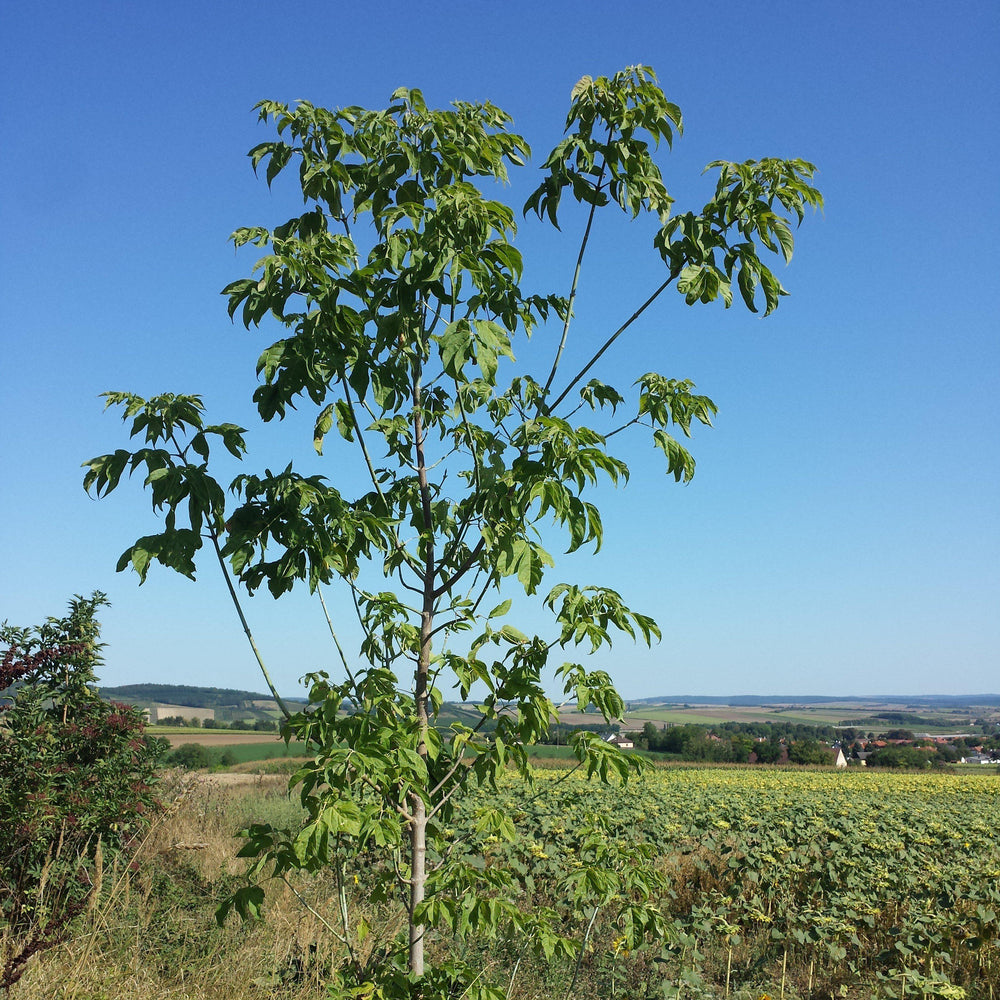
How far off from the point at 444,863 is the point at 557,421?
187 cm

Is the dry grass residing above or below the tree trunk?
below

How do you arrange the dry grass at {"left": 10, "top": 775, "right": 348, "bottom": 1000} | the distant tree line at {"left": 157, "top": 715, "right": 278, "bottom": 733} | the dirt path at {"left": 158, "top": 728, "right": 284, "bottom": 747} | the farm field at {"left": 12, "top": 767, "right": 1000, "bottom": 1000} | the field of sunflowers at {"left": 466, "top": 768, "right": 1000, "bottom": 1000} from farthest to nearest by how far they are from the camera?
the distant tree line at {"left": 157, "top": 715, "right": 278, "bottom": 733}, the dirt path at {"left": 158, "top": 728, "right": 284, "bottom": 747}, the field of sunflowers at {"left": 466, "top": 768, "right": 1000, "bottom": 1000}, the farm field at {"left": 12, "top": 767, "right": 1000, "bottom": 1000}, the dry grass at {"left": 10, "top": 775, "right": 348, "bottom": 1000}

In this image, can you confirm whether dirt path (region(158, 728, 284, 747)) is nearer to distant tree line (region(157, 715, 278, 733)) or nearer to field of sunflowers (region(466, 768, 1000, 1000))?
distant tree line (region(157, 715, 278, 733))

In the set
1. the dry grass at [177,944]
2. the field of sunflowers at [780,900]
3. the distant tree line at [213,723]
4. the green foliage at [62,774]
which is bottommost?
the distant tree line at [213,723]

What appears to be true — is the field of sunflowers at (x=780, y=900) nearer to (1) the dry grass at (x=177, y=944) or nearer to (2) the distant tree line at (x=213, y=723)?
(1) the dry grass at (x=177, y=944)

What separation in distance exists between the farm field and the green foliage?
495 millimetres

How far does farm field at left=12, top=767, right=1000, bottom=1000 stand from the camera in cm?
459

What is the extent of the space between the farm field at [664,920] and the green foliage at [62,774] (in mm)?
495

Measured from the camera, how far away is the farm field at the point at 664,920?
4590 millimetres

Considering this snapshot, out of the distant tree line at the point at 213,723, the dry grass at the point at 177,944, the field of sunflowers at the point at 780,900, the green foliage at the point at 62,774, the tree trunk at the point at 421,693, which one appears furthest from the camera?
the distant tree line at the point at 213,723

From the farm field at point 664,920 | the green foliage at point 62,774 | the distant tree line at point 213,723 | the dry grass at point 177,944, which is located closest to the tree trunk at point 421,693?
the farm field at point 664,920

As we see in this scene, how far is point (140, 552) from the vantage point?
99.4 inches

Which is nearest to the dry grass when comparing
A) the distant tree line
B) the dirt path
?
the dirt path

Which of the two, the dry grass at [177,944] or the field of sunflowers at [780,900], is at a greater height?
the dry grass at [177,944]
